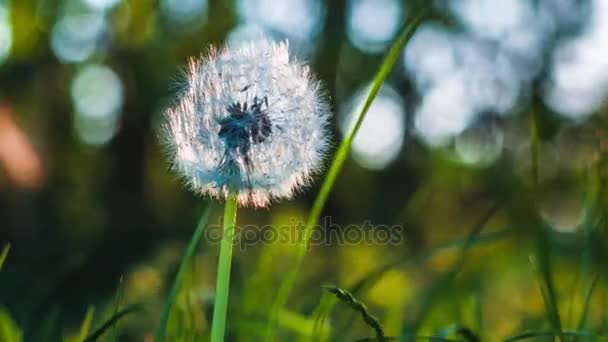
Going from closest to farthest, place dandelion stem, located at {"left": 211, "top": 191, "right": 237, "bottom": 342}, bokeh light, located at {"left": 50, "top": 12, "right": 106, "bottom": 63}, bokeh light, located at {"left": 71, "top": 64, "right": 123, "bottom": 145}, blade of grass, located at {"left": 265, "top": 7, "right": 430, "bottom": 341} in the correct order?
dandelion stem, located at {"left": 211, "top": 191, "right": 237, "bottom": 342}
blade of grass, located at {"left": 265, "top": 7, "right": 430, "bottom": 341}
bokeh light, located at {"left": 50, "top": 12, "right": 106, "bottom": 63}
bokeh light, located at {"left": 71, "top": 64, "right": 123, "bottom": 145}

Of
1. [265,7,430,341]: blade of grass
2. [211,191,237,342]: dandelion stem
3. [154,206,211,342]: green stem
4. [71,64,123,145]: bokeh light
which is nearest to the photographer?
[211,191,237,342]: dandelion stem

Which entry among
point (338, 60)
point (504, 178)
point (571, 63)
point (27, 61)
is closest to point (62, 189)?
point (27, 61)

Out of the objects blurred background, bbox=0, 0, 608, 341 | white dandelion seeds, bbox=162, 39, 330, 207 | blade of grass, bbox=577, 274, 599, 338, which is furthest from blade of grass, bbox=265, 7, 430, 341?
blurred background, bbox=0, 0, 608, 341

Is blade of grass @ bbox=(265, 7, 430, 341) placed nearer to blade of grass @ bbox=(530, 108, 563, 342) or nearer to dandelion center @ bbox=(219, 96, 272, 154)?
dandelion center @ bbox=(219, 96, 272, 154)

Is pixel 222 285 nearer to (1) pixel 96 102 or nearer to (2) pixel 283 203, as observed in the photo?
(2) pixel 283 203

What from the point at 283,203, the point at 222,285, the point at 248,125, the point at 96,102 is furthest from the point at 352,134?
the point at 96,102
